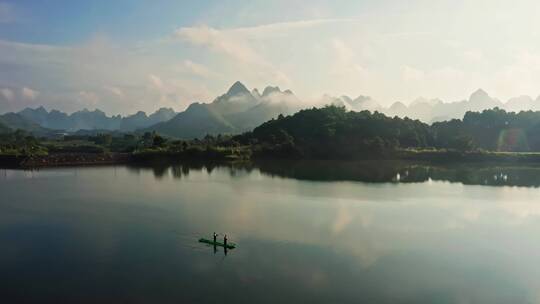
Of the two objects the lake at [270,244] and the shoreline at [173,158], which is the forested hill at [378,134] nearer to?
the shoreline at [173,158]

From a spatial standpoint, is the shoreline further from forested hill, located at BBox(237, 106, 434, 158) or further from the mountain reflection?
the mountain reflection

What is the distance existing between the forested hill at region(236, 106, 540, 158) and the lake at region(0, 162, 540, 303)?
111 ft

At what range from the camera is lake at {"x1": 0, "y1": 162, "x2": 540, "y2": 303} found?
1373cm

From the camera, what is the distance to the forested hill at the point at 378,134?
70875 millimetres

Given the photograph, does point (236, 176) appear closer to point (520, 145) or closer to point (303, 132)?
point (303, 132)

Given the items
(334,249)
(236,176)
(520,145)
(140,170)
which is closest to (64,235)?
(334,249)

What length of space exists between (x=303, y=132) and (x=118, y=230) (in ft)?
198

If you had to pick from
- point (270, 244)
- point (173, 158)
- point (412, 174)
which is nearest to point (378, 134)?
point (412, 174)

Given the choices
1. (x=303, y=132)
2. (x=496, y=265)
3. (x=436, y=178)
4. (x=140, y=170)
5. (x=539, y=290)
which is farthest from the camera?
(x=303, y=132)

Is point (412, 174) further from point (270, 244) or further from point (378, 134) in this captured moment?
point (270, 244)

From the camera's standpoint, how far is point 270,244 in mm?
18516

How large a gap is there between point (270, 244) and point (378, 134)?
59.9 meters

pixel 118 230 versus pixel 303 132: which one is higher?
pixel 303 132

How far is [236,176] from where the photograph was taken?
45.1 meters
